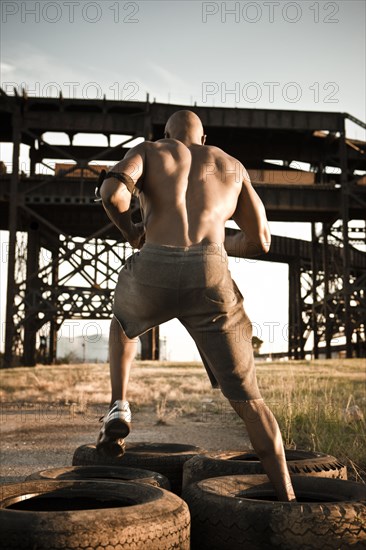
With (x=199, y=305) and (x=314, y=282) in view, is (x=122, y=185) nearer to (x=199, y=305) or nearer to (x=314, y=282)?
(x=199, y=305)

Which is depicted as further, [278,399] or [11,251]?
[11,251]

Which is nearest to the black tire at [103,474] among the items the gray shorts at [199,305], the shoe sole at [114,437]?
the shoe sole at [114,437]

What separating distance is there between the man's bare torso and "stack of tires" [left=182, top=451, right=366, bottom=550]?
1.33m

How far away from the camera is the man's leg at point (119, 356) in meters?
3.22

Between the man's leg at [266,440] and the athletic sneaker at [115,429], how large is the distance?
56 centimetres

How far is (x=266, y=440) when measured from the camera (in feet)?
10.1

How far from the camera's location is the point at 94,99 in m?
27.0

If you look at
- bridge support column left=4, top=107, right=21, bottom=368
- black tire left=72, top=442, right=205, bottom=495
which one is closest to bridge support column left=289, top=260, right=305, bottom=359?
bridge support column left=4, top=107, right=21, bottom=368

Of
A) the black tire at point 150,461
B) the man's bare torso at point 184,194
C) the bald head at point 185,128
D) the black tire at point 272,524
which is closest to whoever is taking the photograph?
the black tire at point 272,524

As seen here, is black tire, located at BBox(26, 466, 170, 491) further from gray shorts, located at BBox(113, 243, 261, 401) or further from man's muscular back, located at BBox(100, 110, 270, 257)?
man's muscular back, located at BBox(100, 110, 270, 257)

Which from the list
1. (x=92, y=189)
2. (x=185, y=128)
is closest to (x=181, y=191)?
(x=185, y=128)

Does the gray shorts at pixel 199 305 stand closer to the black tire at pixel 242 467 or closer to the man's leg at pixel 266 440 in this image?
the man's leg at pixel 266 440

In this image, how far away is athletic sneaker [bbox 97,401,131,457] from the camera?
309cm

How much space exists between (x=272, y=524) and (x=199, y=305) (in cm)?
109
